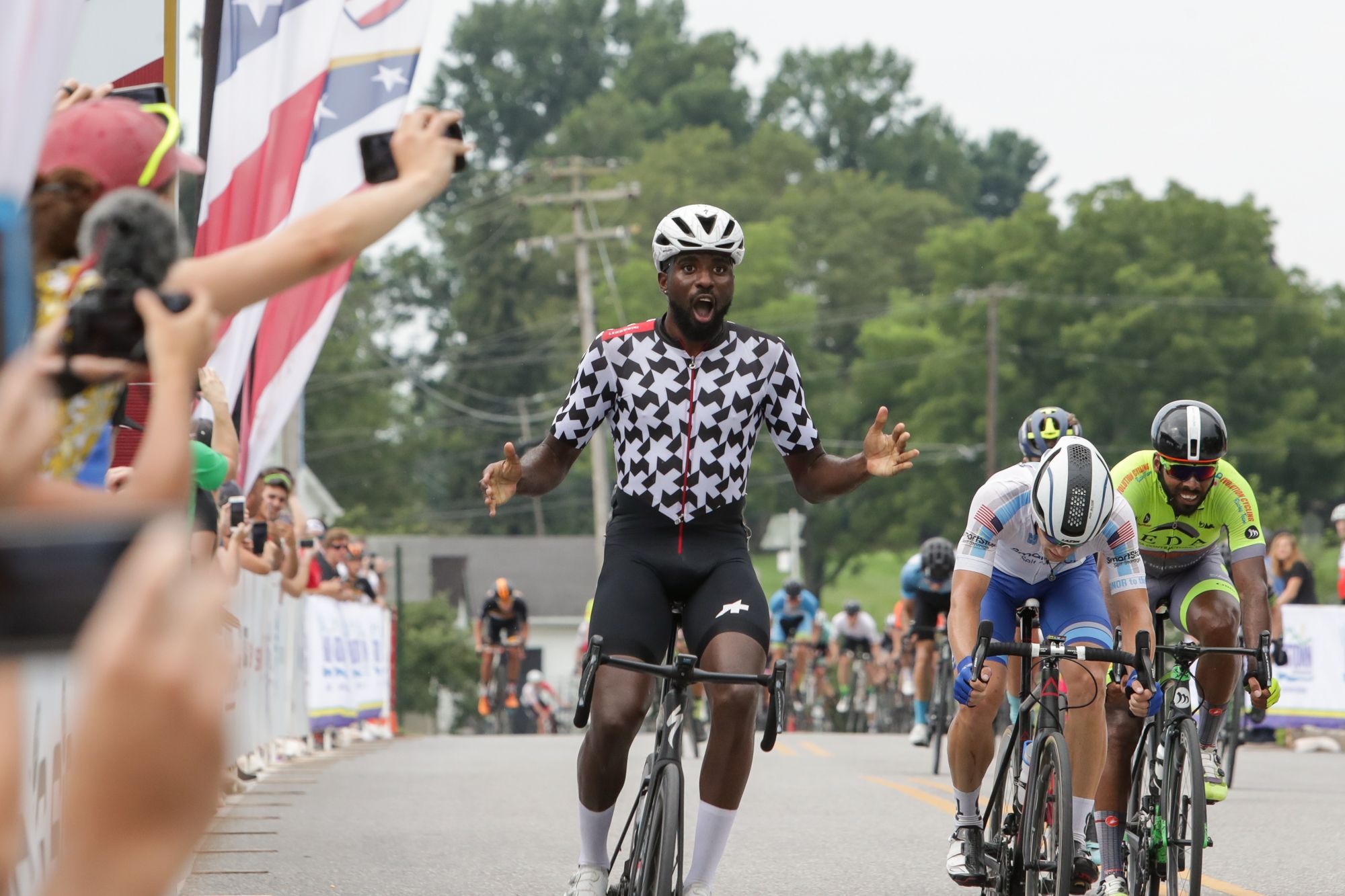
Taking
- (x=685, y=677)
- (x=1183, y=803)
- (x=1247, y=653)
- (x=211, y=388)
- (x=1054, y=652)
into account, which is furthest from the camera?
(x=1247, y=653)

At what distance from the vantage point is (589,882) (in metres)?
6.08

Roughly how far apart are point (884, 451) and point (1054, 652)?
1140mm

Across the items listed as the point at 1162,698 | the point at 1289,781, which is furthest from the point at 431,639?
the point at 1162,698

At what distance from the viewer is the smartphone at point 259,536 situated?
1466 centimetres

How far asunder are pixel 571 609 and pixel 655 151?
2185 cm

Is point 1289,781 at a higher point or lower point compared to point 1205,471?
lower

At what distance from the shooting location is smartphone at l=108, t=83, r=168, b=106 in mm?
4051

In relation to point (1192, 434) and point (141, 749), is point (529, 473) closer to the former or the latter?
point (1192, 434)

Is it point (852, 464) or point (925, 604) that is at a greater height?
point (852, 464)

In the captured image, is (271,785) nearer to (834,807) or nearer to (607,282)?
(834,807)

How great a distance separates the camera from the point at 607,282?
8169 centimetres

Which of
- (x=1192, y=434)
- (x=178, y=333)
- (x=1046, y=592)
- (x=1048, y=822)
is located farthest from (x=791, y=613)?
(x=178, y=333)

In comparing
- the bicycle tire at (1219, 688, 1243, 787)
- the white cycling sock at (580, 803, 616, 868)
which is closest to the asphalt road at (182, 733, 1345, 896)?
the bicycle tire at (1219, 688, 1243, 787)

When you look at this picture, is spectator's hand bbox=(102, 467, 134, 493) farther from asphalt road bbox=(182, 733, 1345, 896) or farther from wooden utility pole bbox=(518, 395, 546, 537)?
wooden utility pole bbox=(518, 395, 546, 537)
